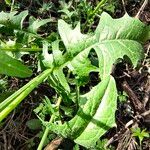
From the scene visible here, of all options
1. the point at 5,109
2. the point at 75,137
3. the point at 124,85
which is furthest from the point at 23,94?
the point at 124,85

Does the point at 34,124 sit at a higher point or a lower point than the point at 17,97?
lower

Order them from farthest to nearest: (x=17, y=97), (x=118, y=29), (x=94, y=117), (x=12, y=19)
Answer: (x=12, y=19)
(x=118, y=29)
(x=94, y=117)
(x=17, y=97)

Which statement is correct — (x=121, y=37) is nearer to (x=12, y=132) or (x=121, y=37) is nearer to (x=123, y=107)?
(x=123, y=107)

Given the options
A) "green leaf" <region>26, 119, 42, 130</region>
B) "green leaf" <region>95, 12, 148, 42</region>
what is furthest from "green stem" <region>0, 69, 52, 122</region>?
"green leaf" <region>26, 119, 42, 130</region>

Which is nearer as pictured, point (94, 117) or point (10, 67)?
point (10, 67)

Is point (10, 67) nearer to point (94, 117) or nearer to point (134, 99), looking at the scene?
point (94, 117)

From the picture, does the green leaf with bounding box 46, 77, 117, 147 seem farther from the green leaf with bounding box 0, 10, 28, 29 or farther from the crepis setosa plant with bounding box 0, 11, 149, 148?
the green leaf with bounding box 0, 10, 28, 29

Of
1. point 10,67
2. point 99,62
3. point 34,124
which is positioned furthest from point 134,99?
point 10,67

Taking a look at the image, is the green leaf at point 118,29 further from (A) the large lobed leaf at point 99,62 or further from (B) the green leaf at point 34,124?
(B) the green leaf at point 34,124
